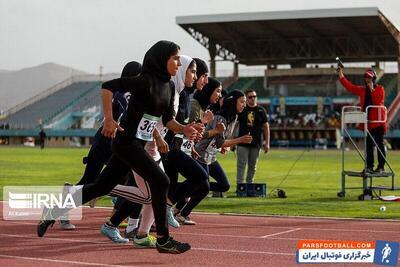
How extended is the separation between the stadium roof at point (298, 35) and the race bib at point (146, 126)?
54.5m

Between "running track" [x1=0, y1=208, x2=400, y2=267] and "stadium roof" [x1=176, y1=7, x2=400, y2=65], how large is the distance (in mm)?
51151

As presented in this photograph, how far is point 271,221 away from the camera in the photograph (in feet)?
37.3

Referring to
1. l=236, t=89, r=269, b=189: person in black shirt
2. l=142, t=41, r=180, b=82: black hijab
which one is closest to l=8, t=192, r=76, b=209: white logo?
l=142, t=41, r=180, b=82: black hijab

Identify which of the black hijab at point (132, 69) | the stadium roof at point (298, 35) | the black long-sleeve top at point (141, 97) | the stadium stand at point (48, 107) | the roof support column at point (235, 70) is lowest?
the stadium stand at point (48, 107)

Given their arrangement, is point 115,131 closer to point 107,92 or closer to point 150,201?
point 107,92

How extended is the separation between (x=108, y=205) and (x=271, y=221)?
3.45 m

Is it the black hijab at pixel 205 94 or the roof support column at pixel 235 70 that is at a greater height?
the roof support column at pixel 235 70

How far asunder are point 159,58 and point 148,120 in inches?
23.5

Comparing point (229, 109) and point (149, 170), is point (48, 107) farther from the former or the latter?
point (149, 170)

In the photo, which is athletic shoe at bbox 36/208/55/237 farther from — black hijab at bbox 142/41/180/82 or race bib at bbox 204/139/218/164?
race bib at bbox 204/139/218/164

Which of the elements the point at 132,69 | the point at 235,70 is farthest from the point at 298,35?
the point at 132,69

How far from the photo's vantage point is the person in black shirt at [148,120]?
7352mm

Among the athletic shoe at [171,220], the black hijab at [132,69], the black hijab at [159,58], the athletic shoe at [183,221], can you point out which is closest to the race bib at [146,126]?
the black hijab at [159,58]

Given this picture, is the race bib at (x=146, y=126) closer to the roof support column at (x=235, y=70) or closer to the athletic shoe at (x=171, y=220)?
the athletic shoe at (x=171, y=220)
